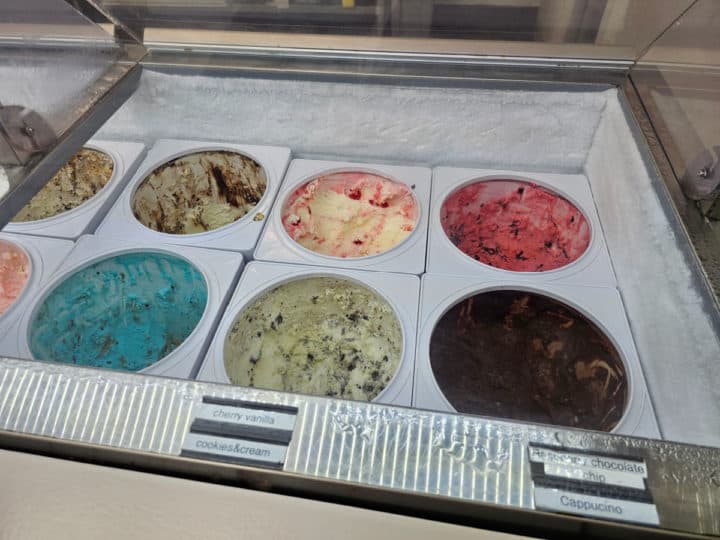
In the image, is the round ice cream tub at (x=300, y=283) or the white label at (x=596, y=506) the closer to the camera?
the white label at (x=596, y=506)

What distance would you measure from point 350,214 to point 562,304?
850 mm

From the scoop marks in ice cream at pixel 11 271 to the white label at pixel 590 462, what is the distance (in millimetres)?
1629

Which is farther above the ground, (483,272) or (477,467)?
(483,272)

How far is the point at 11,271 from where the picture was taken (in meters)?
1.64

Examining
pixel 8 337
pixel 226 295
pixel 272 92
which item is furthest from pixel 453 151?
pixel 8 337

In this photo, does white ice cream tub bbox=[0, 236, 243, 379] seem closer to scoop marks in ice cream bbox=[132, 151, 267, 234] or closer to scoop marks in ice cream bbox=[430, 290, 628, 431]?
scoop marks in ice cream bbox=[132, 151, 267, 234]

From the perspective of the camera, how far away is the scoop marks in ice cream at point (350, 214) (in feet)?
5.96

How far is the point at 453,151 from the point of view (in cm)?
187

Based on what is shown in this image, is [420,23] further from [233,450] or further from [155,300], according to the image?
[233,450]

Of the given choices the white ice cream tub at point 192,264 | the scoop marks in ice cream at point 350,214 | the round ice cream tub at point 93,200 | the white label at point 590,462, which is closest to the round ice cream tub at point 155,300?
the white ice cream tub at point 192,264

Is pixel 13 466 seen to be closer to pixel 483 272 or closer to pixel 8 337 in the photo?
pixel 8 337

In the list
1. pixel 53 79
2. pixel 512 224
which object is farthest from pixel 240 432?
pixel 512 224

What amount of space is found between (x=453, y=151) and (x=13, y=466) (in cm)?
161

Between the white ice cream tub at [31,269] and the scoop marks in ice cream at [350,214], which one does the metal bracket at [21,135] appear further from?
the scoop marks in ice cream at [350,214]
